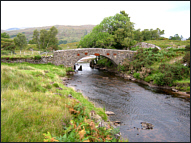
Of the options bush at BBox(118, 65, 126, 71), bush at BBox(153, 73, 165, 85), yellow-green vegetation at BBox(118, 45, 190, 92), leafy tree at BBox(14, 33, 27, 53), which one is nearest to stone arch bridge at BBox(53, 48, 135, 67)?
bush at BBox(118, 65, 126, 71)

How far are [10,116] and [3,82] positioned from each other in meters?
4.90

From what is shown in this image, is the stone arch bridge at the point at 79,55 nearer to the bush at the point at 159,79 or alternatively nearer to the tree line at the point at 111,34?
the tree line at the point at 111,34

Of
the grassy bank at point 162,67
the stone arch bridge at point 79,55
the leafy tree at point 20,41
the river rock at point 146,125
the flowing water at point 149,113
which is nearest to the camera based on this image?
the flowing water at point 149,113

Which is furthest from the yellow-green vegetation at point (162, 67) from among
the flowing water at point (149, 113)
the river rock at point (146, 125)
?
the river rock at point (146, 125)

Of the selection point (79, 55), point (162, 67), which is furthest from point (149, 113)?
point (79, 55)

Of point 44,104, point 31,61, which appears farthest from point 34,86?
point 31,61

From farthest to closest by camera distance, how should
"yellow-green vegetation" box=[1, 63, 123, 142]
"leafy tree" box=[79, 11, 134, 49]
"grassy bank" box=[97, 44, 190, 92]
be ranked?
"leafy tree" box=[79, 11, 134, 49], "grassy bank" box=[97, 44, 190, 92], "yellow-green vegetation" box=[1, 63, 123, 142]

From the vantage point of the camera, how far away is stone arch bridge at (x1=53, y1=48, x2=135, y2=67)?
34.4 metres

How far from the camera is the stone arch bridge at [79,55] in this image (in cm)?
3438

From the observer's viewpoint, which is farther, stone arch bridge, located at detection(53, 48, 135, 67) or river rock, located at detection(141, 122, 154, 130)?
stone arch bridge, located at detection(53, 48, 135, 67)

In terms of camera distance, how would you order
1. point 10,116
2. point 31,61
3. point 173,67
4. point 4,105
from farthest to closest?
point 31,61
point 173,67
point 4,105
point 10,116

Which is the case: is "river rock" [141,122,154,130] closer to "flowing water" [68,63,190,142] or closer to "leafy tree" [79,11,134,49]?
"flowing water" [68,63,190,142]

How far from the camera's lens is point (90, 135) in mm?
7723

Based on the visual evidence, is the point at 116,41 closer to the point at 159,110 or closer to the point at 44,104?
the point at 159,110
